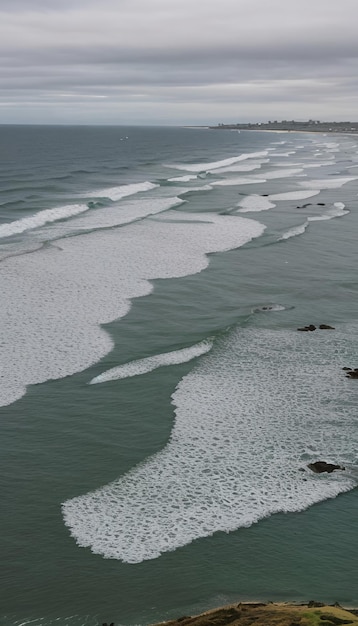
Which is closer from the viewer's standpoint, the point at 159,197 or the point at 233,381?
the point at 233,381

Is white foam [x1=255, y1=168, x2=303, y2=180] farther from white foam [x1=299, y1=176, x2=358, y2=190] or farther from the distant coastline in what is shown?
the distant coastline

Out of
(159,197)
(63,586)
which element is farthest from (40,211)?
(63,586)

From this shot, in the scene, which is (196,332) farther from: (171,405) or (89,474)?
(89,474)

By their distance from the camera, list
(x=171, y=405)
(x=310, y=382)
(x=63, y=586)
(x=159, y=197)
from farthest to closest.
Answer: (x=159, y=197)
(x=310, y=382)
(x=171, y=405)
(x=63, y=586)

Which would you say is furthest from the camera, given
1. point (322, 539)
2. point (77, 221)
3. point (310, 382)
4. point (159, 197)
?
point (159, 197)

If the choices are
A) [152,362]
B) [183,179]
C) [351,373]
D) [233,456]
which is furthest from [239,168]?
[233,456]

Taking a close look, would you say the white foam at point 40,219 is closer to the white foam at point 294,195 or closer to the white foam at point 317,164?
the white foam at point 294,195
